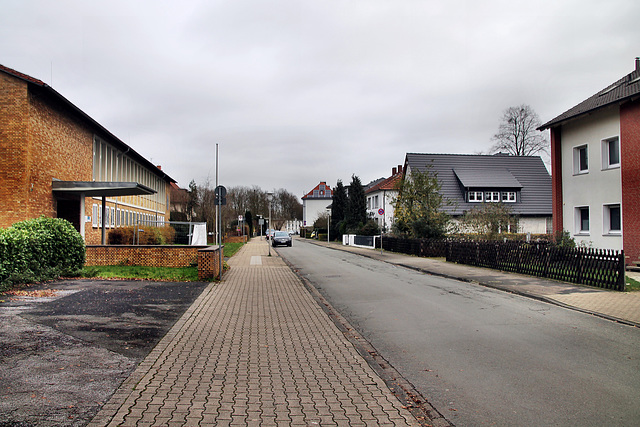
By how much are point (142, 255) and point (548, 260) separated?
1448 centimetres

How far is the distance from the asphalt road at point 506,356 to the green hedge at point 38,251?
7468mm

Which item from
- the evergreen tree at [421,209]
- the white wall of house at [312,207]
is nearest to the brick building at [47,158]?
the evergreen tree at [421,209]

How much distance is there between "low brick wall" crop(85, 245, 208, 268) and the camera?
18656 millimetres

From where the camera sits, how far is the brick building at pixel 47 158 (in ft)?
53.7

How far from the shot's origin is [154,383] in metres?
5.06

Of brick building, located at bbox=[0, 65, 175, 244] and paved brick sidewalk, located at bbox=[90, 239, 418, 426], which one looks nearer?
paved brick sidewalk, located at bbox=[90, 239, 418, 426]

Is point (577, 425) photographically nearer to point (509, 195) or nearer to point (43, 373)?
point (43, 373)

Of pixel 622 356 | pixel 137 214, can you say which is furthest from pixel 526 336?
pixel 137 214

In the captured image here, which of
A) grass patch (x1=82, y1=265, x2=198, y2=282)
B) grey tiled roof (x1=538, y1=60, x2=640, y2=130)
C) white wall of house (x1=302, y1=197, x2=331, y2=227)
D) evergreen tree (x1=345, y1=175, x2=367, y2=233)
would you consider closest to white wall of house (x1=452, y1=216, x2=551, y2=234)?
evergreen tree (x1=345, y1=175, x2=367, y2=233)

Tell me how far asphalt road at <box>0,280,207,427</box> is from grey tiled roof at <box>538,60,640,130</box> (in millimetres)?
18374

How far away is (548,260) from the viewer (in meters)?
15.6

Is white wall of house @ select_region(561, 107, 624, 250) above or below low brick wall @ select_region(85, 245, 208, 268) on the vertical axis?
above

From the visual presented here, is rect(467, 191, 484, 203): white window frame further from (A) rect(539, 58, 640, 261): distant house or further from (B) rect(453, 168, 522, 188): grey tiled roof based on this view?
(A) rect(539, 58, 640, 261): distant house

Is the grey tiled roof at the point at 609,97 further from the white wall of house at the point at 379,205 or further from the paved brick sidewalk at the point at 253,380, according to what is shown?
the white wall of house at the point at 379,205
